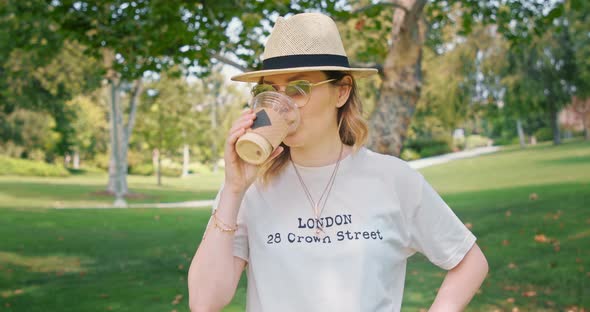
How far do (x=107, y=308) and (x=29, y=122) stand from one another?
44461 millimetres

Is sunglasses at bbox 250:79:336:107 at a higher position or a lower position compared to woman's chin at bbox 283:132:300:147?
higher

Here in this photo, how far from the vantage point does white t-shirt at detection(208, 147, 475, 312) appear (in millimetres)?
2150

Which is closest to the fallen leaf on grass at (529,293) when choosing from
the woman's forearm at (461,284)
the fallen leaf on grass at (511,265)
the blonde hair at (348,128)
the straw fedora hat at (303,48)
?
the fallen leaf on grass at (511,265)

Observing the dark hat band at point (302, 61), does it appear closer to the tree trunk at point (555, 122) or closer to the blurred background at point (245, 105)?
the blurred background at point (245, 105)

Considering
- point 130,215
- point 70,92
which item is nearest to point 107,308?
point 130,215

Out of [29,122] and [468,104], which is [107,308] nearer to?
[468,104]

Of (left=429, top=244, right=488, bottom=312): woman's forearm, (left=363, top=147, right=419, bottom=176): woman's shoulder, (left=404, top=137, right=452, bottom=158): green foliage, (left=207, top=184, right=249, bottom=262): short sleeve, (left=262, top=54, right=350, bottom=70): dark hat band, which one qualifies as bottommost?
(left=404, top=137, right=452, bottom=158): green foliage

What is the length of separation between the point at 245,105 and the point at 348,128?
205cm

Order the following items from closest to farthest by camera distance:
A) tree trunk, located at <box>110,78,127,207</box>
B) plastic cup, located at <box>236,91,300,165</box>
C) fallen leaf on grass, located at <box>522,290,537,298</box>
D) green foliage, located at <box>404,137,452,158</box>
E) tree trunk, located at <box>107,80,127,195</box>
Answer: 1. plastic cup, located at <box>236,91,300,165</box>
2. fallen leaf on grass, located at <box>522,290,537,298</box>
3. tree trunk, located at <box>110,78,127,207</box>
4. tree trunk, located at <box>107,80,127,195</box>
5. green foliage, located at <box>404,137,452,158</box>

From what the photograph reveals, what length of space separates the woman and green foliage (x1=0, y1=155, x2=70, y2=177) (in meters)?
50.4

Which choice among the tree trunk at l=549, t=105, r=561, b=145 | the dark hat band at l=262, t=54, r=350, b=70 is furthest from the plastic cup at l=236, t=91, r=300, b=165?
the tree trunk at l=549, t=105, r=561, b=145

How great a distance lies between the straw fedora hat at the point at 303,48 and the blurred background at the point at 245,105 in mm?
411

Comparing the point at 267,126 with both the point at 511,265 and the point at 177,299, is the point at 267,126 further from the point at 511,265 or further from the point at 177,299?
the point at 511,265

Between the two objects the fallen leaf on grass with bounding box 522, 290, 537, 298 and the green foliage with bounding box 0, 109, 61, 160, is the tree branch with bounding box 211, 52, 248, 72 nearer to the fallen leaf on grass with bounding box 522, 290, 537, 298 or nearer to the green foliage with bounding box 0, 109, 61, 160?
the fallen leaf on grass with bounding box 522, 290, 537, 298
